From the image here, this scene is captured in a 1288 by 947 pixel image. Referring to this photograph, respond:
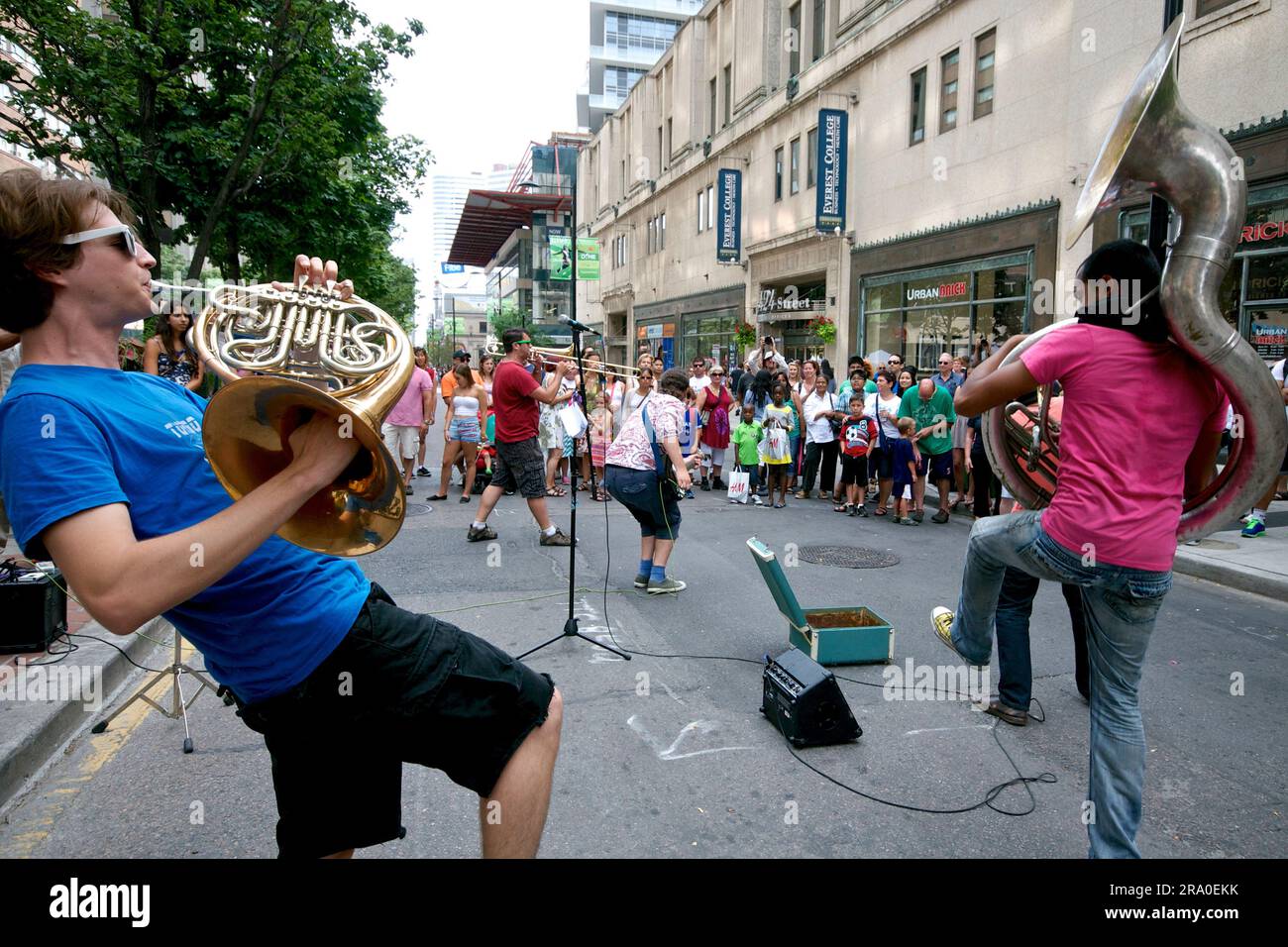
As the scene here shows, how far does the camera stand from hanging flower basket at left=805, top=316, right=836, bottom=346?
71.1 ft

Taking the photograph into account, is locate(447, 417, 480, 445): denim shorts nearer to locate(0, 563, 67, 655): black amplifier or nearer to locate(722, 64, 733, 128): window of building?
locate(0, 563, 67, 655): black amplifier

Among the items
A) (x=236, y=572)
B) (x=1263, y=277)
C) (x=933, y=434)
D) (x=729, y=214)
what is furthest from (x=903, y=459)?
(x=729, y=214)

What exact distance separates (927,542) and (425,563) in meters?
5.37

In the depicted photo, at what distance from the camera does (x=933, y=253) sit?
1803cm

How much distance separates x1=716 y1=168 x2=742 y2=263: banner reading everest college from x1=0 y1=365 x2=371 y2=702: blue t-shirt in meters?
27.8

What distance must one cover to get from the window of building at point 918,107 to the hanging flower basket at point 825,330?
488 centimetres

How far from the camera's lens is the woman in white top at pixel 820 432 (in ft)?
39.3

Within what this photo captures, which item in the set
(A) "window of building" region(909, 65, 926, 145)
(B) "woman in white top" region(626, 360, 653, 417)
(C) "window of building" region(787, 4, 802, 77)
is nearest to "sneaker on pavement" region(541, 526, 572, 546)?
(B) "woman in white top" region(626, 360, 653, 417)

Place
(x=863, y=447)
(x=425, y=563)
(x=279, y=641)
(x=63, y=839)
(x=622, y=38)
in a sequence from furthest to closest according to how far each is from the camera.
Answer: (x=622, y=38) < (x=863, y=447) < (x=425, y=563) < (x=63, y=839) < (x=279, y=641)

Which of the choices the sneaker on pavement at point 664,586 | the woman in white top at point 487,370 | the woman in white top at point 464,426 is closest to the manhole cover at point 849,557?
the sneaker on pavement at point 664,586

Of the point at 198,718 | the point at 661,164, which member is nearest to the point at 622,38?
the point at 661,164

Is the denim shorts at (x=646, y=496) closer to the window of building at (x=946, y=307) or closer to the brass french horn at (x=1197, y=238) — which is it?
the brass french horn at (x=1197, y=238)
